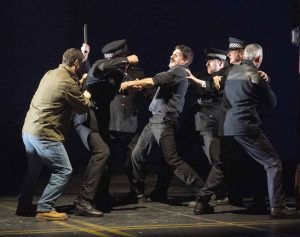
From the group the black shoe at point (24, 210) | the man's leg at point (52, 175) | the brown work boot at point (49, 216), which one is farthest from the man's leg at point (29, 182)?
the brown work boot at point (49, 216)

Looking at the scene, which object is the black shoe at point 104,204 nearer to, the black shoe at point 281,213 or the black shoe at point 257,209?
the black shoe at point 257,209

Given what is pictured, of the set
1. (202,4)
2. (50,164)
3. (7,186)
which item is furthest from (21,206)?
(202,4)

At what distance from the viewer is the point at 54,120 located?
37.1 feet

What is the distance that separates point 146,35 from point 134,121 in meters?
7.99

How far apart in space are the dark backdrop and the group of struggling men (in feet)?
21.4

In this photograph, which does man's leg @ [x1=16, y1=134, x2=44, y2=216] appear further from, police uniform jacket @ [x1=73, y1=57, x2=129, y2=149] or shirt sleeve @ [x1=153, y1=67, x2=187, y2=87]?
shirt sleeve @ [x1=153, y1=67, x2=187, y2=87]

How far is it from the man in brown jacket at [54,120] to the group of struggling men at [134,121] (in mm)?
12

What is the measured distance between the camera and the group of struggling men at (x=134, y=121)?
1135 cm

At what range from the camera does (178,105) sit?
1295 cm

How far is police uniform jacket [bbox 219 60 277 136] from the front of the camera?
11.6 meters

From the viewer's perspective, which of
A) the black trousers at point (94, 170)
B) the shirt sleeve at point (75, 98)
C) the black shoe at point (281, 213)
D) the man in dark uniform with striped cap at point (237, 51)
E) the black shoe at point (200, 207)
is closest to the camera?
the shirt sleeve at point (75, 98)

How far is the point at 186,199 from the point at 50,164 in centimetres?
323

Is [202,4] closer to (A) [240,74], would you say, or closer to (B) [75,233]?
(A) [240,74]

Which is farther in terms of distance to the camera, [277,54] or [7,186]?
[277,54]
